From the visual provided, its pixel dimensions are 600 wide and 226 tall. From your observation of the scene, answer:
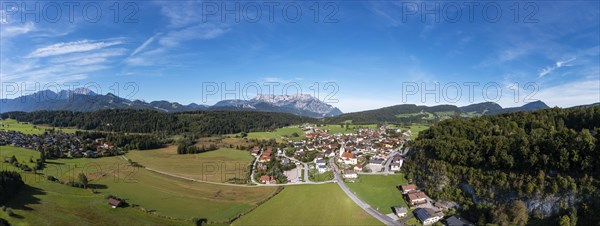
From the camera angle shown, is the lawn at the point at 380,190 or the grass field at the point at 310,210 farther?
the lawn at the point at 380,190

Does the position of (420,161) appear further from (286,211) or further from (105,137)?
(105,137)

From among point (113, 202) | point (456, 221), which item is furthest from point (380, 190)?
point (113, 202)

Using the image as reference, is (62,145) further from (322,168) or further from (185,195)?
(322,168)

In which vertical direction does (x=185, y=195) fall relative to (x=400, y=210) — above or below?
below

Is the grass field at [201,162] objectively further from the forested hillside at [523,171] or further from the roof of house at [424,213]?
the forested hillside at [523,171]

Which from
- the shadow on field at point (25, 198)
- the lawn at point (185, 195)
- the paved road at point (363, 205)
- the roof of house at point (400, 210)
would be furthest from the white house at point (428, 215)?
the shadow on field at point (25, 198)

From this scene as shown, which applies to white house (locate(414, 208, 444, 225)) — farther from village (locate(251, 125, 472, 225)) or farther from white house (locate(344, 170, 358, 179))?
white house (locate(344, 170, 358, 179))
